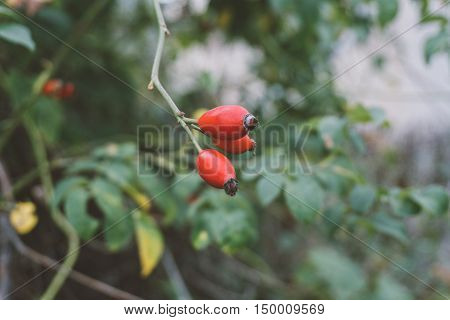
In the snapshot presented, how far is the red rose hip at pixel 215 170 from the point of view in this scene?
80 centimetres

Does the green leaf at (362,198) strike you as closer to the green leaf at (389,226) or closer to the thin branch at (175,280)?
the green leaf at (389,226)

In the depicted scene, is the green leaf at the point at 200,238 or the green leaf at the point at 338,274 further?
the green leaf at the point at 338,274

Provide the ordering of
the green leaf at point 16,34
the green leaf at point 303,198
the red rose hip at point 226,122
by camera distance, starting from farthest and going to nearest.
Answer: the green leaf at point 303,198, the green leaf at point 16,34, the red rose hip at point 226,122

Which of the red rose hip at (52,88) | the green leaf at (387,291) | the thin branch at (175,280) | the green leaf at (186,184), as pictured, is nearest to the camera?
the green leaf at (186,184)

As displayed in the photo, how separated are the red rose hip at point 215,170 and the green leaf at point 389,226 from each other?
2.20 feet

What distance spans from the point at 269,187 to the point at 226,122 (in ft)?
1.49

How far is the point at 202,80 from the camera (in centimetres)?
198

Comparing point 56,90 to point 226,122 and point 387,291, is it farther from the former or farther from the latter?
point 387,291

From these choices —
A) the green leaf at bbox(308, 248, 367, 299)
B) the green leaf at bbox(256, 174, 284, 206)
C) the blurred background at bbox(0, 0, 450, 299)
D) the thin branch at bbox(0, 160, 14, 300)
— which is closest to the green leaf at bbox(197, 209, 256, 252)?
the blurred background at bbox(0, 0, 450, 299)

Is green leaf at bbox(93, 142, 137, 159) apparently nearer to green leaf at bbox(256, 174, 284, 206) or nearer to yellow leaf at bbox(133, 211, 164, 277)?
yellow leaf at bbox(133, 211, 164, 277)

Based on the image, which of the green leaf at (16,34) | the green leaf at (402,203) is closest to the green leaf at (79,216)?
the green leaf at (16,34)

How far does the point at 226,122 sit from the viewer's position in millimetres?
791

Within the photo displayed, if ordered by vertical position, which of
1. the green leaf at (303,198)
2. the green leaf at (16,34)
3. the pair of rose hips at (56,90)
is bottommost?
the green leaf at (303,198)

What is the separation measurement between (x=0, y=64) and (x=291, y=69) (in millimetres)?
1246
